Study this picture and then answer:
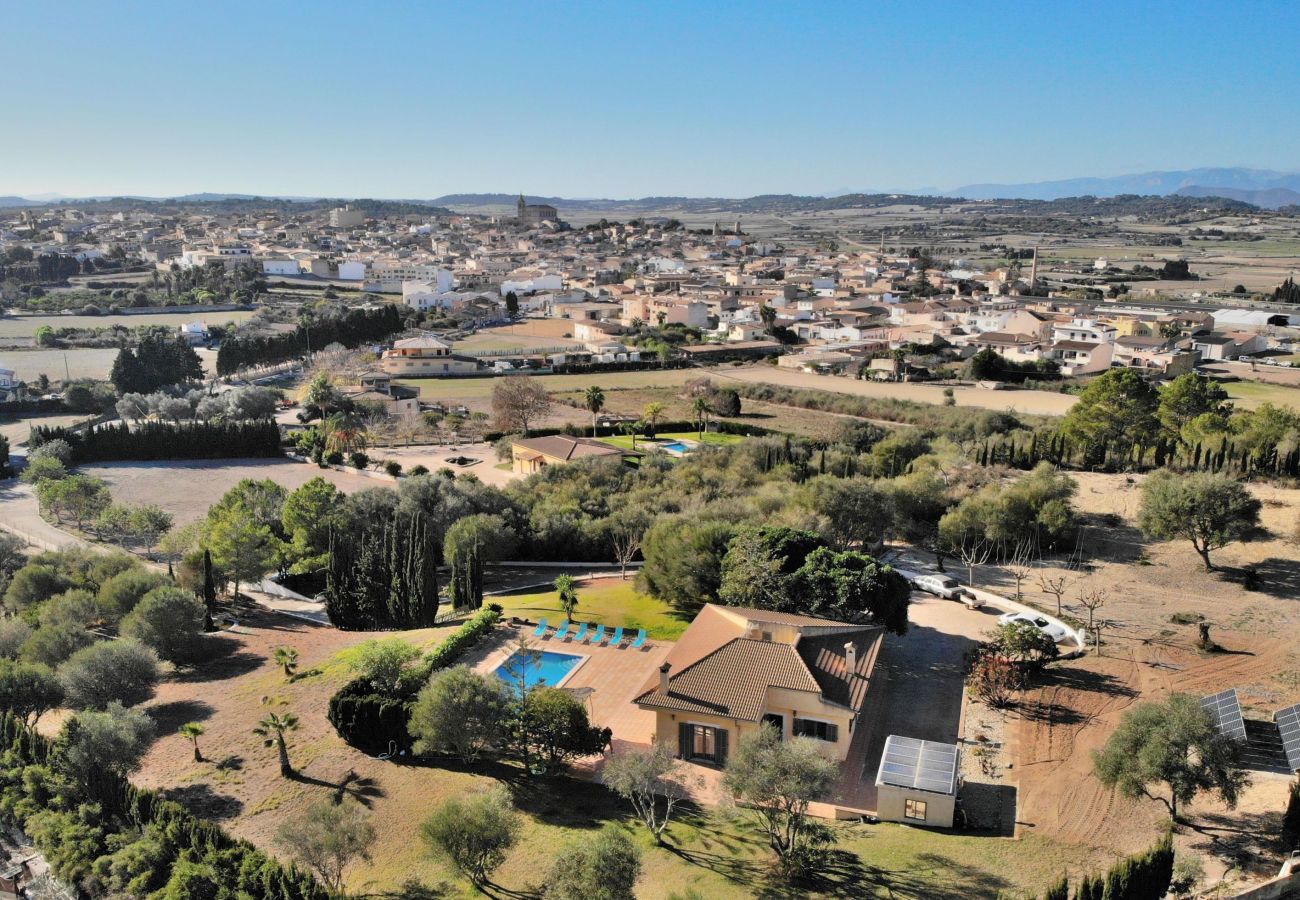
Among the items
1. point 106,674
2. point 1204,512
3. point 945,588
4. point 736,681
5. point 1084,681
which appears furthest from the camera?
point 945,588

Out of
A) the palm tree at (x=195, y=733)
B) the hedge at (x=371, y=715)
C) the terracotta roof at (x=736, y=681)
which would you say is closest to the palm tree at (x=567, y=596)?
the hedge at (x=371, y=715)

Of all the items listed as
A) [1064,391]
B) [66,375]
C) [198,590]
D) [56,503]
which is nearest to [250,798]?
[198,590]

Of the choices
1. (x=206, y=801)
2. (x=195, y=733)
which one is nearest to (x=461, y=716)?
(x=206, y=801)

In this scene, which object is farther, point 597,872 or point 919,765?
point 919,765

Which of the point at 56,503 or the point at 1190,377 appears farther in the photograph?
the point at 1190,377

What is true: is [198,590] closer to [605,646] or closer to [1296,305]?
[605,646]

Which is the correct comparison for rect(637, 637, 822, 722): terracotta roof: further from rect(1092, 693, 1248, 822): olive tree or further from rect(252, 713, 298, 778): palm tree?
rect(252, 713, 298, 778): palm tree

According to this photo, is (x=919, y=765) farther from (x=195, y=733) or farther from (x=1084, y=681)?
(x=195, y=733)
